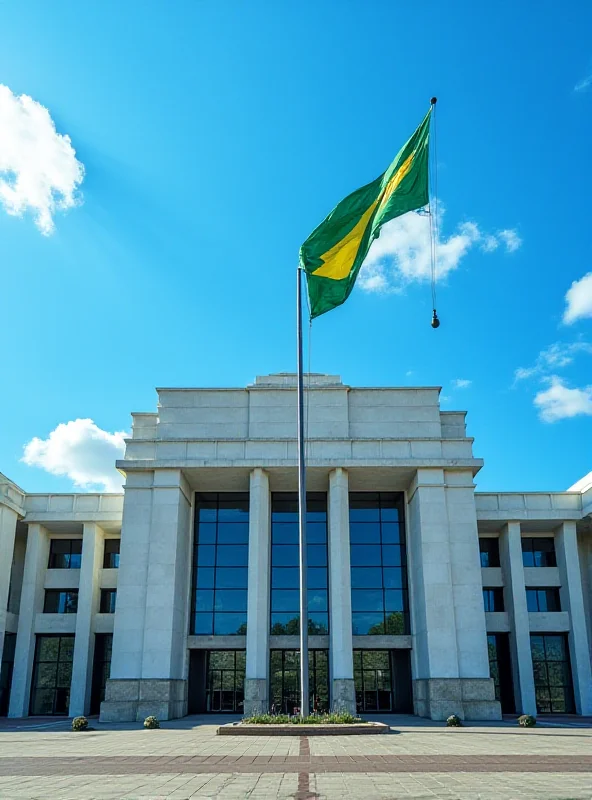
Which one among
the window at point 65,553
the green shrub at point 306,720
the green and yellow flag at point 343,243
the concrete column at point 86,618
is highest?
the green and yellow flag at point 343,243

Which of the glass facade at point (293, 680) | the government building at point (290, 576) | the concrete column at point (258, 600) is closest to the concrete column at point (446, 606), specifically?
the government building at point (290, 576)

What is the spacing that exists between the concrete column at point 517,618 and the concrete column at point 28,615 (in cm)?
2887

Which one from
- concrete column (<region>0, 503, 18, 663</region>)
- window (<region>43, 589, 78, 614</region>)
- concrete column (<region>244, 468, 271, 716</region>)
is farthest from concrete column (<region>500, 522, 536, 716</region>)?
concrete column (<region>0, 503, 18, 663</region>)

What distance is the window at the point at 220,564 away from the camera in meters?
40.4

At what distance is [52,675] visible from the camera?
141 ft

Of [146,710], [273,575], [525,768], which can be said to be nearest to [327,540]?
[273,575]

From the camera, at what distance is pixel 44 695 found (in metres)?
42.6

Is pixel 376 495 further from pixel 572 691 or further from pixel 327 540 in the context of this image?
pixel 572 691

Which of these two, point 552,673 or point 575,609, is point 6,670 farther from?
point 575,609

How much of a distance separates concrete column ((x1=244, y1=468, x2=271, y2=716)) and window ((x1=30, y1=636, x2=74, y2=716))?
45.4 feet

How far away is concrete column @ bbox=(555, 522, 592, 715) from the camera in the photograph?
40688 millimetres

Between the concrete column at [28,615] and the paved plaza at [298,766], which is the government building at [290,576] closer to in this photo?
the concrete column at [28,615]

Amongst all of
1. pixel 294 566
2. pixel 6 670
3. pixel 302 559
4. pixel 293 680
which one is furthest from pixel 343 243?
pixel 6 670

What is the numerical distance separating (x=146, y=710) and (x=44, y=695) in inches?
443
